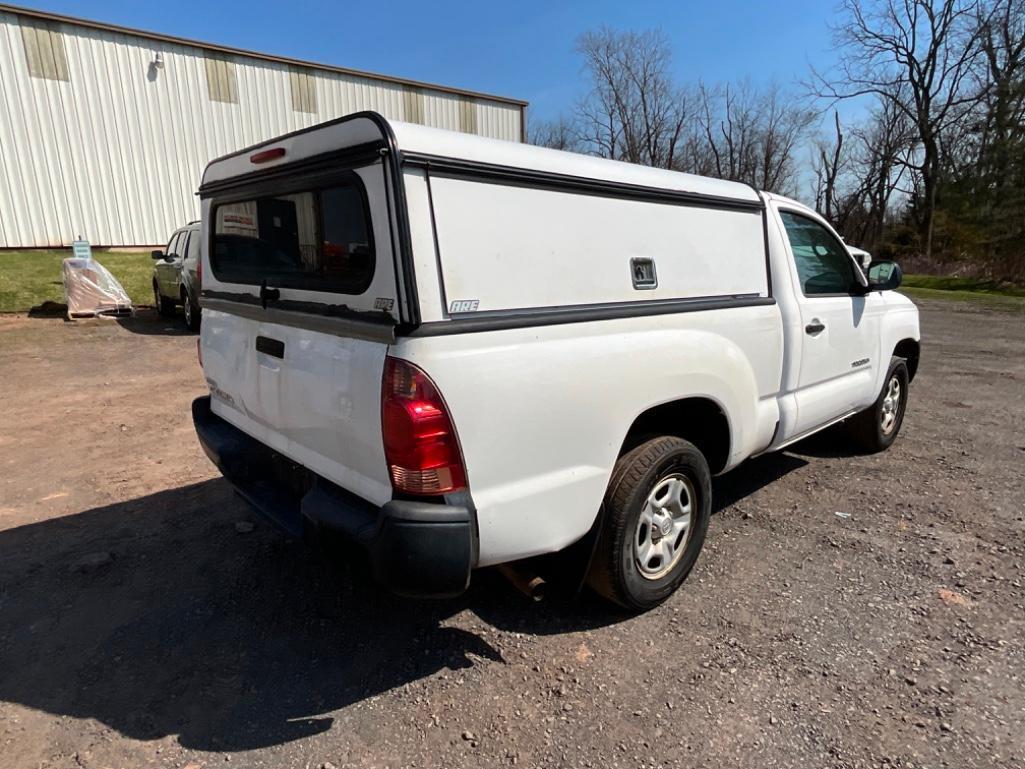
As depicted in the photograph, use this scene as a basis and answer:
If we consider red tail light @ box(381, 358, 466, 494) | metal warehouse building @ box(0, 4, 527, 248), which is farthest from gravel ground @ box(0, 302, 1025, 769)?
metal warehouse building @ box(0, 4, 527, 248)

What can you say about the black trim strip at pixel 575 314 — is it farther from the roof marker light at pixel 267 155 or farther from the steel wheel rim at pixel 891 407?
the steel wheel rim at pixel 891 407

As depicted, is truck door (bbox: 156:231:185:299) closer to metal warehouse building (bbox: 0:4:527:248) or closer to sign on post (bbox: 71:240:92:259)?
sign on post (bbox: 71:240:92:259)

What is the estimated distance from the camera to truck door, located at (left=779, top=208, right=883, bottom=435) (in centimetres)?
395

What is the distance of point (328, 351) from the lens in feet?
7.89

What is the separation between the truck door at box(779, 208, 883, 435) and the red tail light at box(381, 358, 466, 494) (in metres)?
2.64

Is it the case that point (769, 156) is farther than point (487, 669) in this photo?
Yes

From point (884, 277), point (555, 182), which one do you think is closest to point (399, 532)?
point (555, 182)

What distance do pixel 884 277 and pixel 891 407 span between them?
4.17 ft

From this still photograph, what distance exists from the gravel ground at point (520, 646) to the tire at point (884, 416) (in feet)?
1.81

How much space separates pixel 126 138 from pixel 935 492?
23051 mm

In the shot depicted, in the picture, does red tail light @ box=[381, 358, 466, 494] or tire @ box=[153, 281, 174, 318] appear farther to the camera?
tire @ box=[153, 281, 174, 318]

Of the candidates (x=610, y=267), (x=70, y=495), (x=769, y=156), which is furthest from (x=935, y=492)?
(x=769, y=156)

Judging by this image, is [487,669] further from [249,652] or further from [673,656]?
[249,652]

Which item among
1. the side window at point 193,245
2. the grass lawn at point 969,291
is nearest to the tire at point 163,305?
the side window at point 193,245
